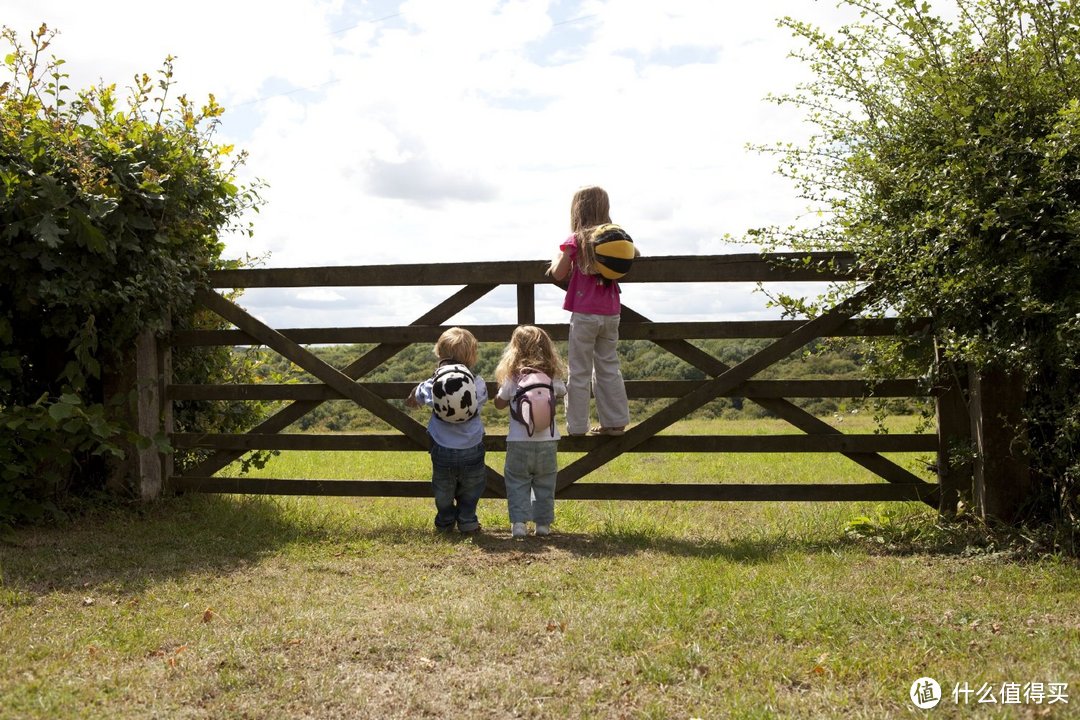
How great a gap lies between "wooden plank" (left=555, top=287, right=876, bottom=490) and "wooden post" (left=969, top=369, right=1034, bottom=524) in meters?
0.99

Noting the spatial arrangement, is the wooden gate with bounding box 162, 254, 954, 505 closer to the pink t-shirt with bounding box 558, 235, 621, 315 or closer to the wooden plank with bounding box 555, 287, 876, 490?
the wooden plank with bounding box 555, 287, 876, 490

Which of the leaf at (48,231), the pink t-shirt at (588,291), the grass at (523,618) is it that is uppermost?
the leaf at (48,231)

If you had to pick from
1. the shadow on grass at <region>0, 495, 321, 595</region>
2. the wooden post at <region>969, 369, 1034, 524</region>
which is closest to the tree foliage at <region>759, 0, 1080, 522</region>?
the wooden post at <region>969, 369, 1034, 524</region>

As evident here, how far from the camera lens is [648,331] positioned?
7.09 metres

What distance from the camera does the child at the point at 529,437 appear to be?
684 cm

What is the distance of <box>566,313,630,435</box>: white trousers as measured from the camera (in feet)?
22.6

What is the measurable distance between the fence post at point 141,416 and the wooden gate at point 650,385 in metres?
0.38

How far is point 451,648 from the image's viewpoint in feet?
14.6

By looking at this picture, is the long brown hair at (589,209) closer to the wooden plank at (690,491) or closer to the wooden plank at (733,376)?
the wooden plank at (733,376)

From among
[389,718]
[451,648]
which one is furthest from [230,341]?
[389,718]

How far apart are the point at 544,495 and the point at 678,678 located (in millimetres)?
2984

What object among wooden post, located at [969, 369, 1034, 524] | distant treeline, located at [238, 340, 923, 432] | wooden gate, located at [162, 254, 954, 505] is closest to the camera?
wooden post, located at [969, 369, 1034, 524]

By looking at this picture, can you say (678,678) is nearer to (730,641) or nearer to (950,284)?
(730,641)

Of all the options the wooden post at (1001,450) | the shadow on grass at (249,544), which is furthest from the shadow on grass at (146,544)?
the wooden post at (1001,450)
